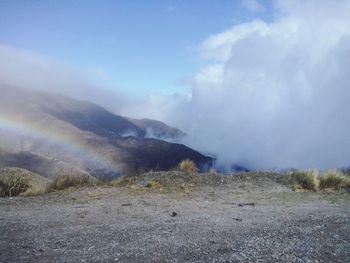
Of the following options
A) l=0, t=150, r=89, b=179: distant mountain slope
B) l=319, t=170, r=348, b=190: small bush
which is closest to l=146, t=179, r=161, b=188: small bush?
l=319, t=170, r=348, b=190: small bush

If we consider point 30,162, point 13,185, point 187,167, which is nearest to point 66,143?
point 30,162

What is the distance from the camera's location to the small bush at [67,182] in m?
15.2

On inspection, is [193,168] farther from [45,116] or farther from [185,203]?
[45,116]

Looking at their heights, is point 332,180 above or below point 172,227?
above

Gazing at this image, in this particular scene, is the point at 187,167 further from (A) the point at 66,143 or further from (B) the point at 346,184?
(A) the point at 66,143

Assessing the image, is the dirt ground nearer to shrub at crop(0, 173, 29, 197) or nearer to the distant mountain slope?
shrub at crop(0, 173, 29, 197)

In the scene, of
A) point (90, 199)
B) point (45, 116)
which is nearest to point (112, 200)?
point (90, 199)

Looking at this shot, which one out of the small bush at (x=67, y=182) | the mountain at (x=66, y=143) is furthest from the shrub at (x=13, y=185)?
the mountain at (x=66, y=143)

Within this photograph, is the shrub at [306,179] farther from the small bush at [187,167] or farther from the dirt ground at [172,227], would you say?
the small bush at [187,167]

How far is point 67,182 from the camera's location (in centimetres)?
1559

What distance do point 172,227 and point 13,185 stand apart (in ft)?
25.1

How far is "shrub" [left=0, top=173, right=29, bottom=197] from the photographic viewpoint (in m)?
14.3

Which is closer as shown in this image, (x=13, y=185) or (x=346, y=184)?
(x=13, y=185)

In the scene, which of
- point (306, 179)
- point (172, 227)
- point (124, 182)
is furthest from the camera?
point (306, 179)
